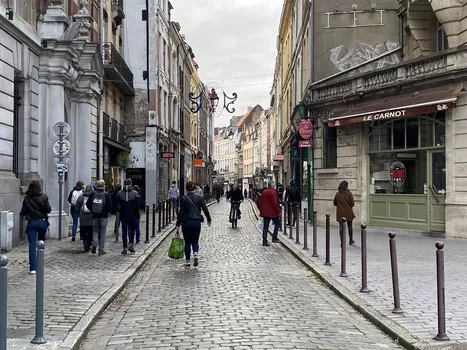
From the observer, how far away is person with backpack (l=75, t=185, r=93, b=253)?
1298 centimetres

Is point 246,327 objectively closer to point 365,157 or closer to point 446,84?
point 446,84

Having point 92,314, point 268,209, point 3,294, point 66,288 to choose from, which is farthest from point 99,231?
point 3,294

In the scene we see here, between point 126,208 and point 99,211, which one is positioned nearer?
point 99,211

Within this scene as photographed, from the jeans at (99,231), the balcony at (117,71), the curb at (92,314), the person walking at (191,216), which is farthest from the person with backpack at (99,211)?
the balcony at (117,71)

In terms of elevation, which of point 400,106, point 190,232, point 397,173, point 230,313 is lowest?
point 230,313

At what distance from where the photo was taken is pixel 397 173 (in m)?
18.0

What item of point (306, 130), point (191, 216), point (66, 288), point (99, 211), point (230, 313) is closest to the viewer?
point (230, 313)

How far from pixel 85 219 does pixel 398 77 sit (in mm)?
10069

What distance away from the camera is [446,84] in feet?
51.4

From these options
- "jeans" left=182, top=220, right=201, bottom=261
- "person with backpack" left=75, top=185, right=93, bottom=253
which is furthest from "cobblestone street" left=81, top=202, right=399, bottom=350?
"person with backpack" left=75, top=185, right=93, bottom=253

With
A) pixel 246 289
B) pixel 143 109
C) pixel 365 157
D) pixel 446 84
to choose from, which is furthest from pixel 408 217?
pixel 143 109

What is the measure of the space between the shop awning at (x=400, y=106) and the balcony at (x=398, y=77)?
0.33 meters

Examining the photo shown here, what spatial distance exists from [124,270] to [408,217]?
32.1 feet

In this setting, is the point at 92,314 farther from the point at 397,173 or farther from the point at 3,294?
the point at 397,173
